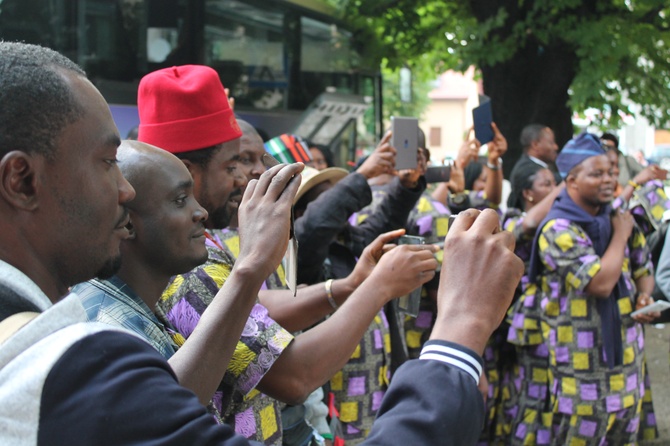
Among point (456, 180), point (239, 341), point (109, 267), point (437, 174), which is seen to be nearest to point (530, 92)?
point (456, 180)

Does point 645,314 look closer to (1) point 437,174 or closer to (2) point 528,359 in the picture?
(2) point 528,359

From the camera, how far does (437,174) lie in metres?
4.91

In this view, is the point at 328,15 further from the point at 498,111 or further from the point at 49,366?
the point at 49,366

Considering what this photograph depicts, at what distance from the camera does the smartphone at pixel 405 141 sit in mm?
3898

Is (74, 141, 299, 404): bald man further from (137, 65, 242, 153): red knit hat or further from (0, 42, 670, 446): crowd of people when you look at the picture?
(137, 65, 242, 153): red knit hat

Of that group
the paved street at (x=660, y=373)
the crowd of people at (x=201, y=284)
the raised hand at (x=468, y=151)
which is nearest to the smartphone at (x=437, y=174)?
the raised hand at (x=468, y=151)

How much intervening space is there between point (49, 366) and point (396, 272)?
1443 mm

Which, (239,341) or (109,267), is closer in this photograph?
(109,267)

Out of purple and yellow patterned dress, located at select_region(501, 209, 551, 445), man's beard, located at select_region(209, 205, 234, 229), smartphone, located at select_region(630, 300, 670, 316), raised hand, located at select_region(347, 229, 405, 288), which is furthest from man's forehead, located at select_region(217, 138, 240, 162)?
smartphone, located at select_region(630, 300, 670, 316)

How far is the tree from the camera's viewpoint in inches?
311

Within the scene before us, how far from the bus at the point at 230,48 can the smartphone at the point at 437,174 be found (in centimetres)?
111

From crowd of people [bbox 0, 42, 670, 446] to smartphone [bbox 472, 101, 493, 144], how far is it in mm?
804

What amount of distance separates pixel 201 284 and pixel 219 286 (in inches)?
1.8

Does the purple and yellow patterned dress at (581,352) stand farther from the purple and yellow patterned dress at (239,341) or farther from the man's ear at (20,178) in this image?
the man's ear at (20,178)
